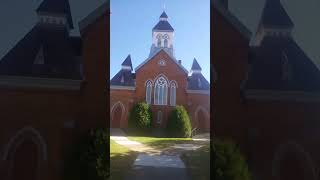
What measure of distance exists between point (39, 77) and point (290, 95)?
2.86 m

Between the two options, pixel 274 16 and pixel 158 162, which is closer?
pixel 158 162

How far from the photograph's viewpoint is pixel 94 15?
4340 millimetres

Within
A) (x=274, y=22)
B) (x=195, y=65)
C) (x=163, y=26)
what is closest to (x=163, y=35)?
(x=163, y=26)

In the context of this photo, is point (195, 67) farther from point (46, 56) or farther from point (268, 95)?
point (46, 56)

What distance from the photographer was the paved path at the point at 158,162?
4.17 meters

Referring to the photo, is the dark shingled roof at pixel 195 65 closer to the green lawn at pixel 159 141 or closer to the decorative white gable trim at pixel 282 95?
the decorative white gable trim at pixel 282 95

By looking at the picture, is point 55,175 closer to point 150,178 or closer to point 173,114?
point 150,178

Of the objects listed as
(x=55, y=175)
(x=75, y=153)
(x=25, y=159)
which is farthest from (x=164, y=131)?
(x=25, y=159)

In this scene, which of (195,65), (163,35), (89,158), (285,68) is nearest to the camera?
(89,158)

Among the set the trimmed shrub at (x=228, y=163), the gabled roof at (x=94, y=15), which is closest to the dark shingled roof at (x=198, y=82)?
the trimmed shrub at (x=228, y=163)

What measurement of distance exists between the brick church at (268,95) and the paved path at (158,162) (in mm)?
502

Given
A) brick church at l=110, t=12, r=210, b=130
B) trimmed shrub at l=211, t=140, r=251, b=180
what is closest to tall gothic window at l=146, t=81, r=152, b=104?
brick church at l=110, t=12, r=210, b=130

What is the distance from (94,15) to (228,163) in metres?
Answer: 2.26

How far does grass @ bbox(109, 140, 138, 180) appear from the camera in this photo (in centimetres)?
413
